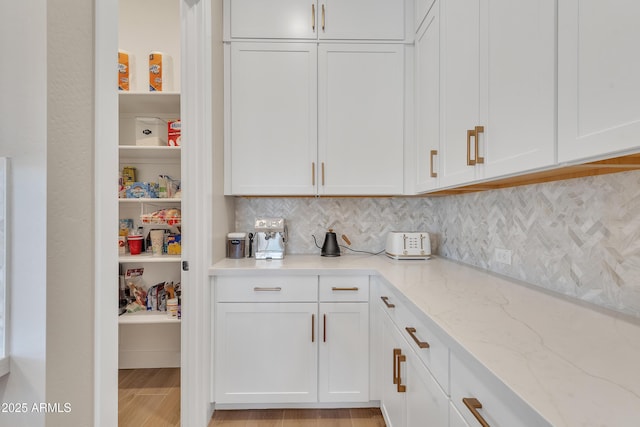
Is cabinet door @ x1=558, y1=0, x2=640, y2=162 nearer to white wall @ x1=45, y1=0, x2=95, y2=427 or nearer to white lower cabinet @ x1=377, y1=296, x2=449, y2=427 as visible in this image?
white lower cabinet @ x1=377, y1=296, x2=449, y2=427

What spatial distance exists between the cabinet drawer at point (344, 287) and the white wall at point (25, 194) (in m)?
1.40

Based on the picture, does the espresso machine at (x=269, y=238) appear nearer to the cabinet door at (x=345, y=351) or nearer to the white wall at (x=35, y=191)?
the cabinet door at (x=345, y=351)

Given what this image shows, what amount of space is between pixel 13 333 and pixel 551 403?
3.12ft

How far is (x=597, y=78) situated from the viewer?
0.74 meters

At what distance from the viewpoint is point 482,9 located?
1243 millimetres

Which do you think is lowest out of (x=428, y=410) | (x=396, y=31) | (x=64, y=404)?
(x=428, y=410)

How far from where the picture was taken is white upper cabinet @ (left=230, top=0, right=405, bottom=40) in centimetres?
208

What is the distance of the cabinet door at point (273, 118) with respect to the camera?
6.88ft

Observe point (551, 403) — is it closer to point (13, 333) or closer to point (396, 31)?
point (13, 333)

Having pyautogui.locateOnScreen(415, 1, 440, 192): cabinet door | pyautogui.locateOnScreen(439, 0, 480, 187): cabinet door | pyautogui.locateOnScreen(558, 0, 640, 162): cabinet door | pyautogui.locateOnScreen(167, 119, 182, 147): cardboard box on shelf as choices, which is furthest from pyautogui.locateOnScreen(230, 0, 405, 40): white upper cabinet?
pyautogui.locateOnScreen(558, 0, 640, 162): cabinet door

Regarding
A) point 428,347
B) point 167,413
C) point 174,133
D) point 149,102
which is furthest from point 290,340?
point 149,102

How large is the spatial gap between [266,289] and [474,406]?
1.31m

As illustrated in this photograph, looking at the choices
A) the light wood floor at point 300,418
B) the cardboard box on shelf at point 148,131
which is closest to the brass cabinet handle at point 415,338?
the light wood floor at point 300,418

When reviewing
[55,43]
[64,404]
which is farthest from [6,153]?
[64,404]
